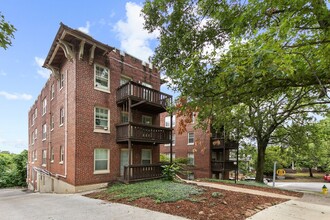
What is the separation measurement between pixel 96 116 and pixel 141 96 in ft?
10.6

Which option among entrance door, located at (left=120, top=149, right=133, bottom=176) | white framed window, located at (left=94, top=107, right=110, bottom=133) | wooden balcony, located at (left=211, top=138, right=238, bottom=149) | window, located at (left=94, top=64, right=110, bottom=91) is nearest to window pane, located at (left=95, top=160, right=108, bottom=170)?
entrance door, located at (left=120, top=149, right=133, bottom=176)

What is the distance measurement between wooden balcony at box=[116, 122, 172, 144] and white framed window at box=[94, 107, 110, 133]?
818 mm

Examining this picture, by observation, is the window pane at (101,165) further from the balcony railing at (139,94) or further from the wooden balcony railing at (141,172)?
the balcony railing at (139,94)

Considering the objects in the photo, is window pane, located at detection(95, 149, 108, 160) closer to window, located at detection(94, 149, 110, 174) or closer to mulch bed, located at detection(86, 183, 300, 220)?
window, located at detection(94, 149, 110, 174)

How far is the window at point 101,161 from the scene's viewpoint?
13738 millimetres

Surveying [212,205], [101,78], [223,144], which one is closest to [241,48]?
[212,205]

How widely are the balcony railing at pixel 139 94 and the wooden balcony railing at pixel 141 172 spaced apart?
14.1 feet

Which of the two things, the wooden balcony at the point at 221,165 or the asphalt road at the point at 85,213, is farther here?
the wooden balcony at the point at 221,165

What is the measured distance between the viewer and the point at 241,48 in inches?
161

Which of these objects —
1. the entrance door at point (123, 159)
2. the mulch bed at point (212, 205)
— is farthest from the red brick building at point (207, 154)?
the mulch bed at point (212, 205)

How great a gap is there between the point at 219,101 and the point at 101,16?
7.12 meters

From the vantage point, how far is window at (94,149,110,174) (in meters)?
13.7

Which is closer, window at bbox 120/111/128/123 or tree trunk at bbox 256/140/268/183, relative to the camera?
window at bbox 120/111/128/123

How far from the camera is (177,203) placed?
794 cm
